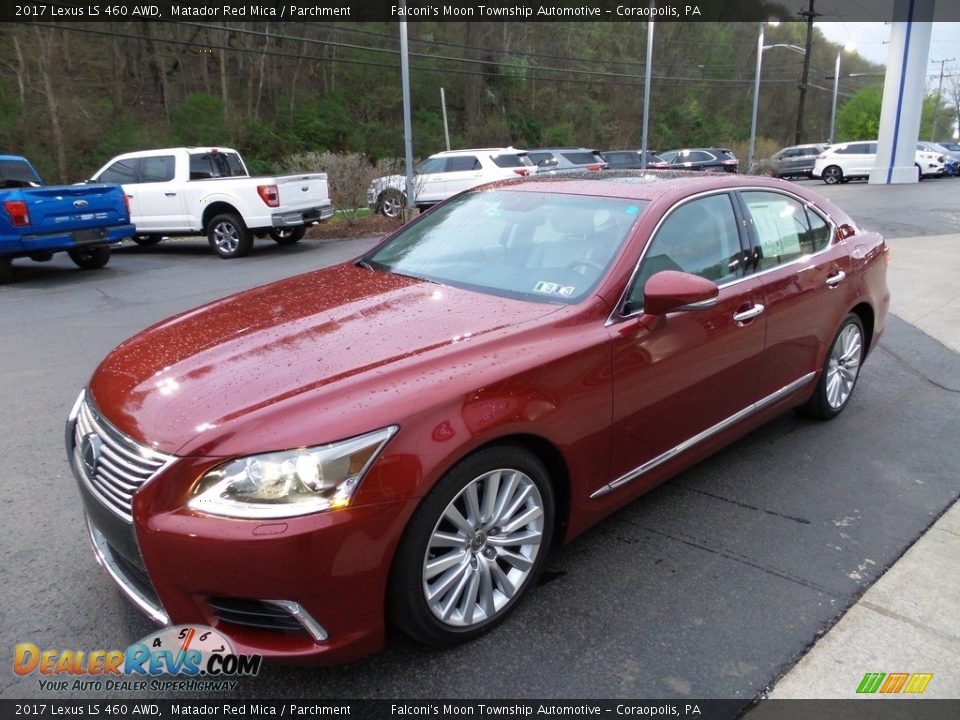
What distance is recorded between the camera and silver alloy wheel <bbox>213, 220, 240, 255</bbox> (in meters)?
12.5

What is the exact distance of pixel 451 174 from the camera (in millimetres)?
19984

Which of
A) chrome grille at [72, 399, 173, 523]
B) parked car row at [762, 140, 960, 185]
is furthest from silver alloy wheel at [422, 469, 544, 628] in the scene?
parked car row at [762, 140, 960, 185]

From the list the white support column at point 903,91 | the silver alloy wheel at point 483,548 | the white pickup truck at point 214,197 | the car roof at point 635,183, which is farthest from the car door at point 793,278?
the white support column at point 903,91

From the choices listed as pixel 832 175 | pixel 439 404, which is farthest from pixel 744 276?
pixel 832 175

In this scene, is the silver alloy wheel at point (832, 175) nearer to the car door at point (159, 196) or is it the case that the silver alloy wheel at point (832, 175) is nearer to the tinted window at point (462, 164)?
the tinted window at point (462, 164)

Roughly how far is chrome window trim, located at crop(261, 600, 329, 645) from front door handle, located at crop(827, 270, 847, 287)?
137 inches

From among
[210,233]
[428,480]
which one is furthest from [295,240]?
[428,480]

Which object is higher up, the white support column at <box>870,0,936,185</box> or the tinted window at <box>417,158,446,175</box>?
the white support column at <box>870,0,936,185</box>

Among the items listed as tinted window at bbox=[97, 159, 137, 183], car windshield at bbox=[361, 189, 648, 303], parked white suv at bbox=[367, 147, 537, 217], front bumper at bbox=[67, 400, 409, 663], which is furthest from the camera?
parked white suv at bbox=[367, 147, 537, 217]

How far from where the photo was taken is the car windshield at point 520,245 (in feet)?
10.4

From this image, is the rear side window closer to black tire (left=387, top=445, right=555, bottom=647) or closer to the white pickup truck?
the white pickup truck

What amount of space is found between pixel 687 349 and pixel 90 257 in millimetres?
11223

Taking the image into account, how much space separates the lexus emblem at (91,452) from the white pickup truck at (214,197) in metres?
10.4

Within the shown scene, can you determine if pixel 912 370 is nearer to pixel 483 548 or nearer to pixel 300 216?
pixel 483 548
